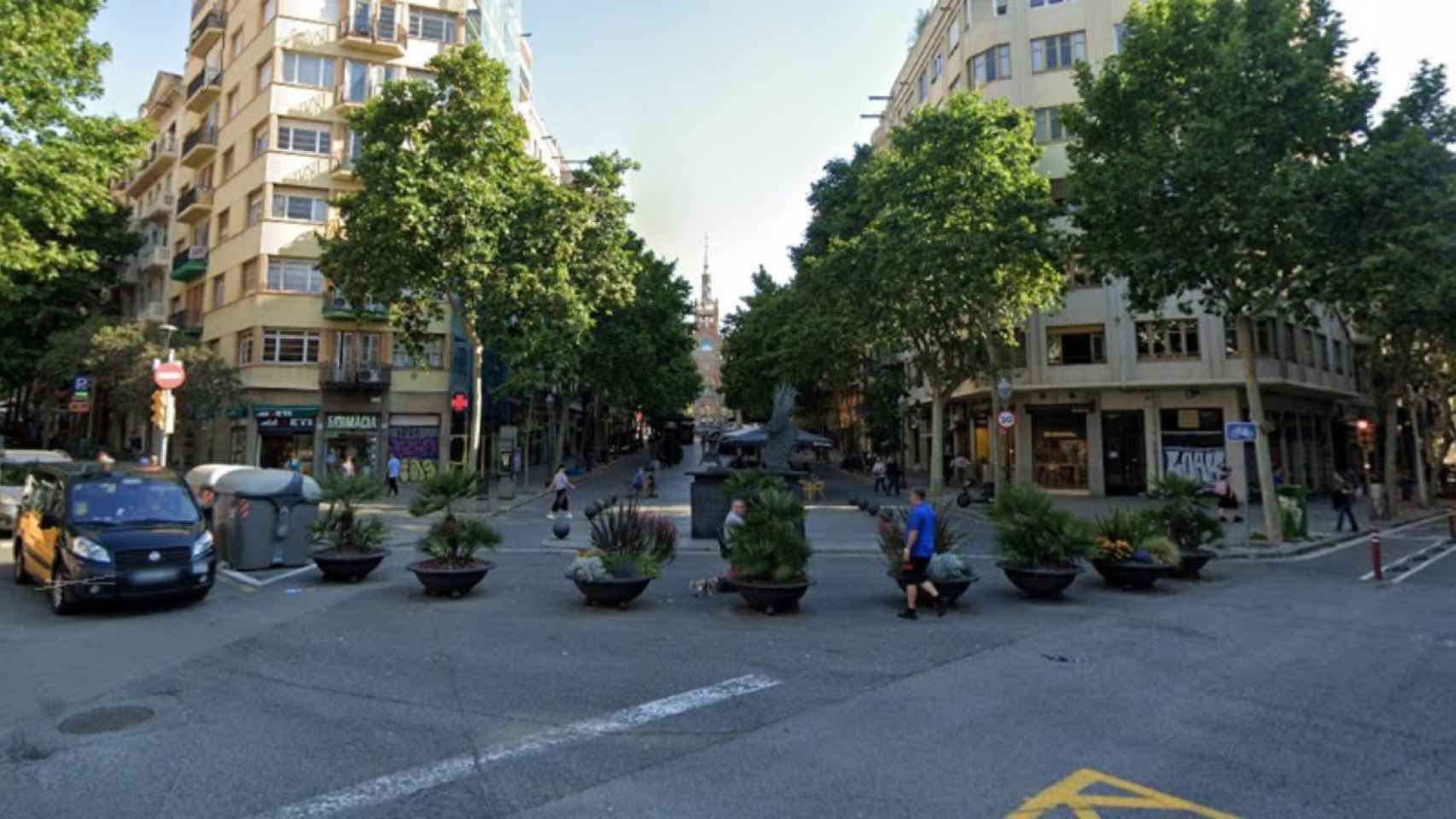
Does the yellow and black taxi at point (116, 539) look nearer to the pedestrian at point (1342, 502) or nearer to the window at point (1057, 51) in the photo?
the pedestrian at point (1342, 502)

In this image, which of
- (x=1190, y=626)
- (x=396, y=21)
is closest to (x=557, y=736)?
(x=1190, y=626)

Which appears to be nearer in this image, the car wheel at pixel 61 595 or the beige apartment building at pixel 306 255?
the car wheel at pixel 61 595

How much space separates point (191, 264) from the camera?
4003cm

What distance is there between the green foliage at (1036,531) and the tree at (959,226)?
15513 millimetres

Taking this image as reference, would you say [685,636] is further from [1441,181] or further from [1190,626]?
[1441,181]

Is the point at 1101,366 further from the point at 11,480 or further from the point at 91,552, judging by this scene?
the point at 11,480

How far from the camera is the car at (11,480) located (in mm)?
16625

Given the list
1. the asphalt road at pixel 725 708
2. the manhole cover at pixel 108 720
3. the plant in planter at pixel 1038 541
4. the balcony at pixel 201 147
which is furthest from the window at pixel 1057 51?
the balcony at pixel 201 147

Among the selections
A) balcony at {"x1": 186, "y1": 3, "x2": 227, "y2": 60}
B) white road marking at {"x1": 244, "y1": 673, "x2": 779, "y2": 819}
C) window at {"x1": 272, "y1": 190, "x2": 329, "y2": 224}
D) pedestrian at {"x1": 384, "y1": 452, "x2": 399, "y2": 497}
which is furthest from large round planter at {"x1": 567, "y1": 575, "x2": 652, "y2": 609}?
balcony at {"x1": 186, "y1": 3, "x2": 227, "y2": 60}

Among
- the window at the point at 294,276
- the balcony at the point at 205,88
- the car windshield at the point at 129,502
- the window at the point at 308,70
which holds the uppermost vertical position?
the balcony at the point at 205,88

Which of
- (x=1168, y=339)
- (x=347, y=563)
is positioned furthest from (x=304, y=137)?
(x=1168, y=339)

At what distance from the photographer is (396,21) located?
3650 centimetres

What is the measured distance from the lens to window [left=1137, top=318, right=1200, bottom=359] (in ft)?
101

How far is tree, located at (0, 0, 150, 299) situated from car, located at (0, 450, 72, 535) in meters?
4.32
